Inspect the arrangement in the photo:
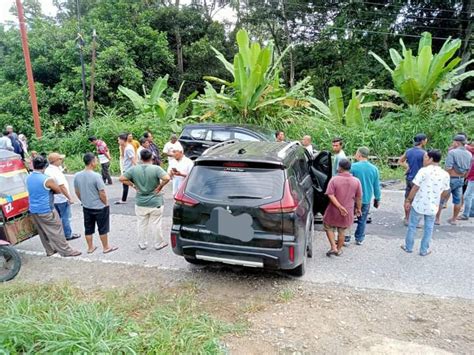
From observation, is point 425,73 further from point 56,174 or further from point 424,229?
point 56,174

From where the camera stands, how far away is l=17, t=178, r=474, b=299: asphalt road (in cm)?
448

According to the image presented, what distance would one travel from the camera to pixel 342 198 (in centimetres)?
493

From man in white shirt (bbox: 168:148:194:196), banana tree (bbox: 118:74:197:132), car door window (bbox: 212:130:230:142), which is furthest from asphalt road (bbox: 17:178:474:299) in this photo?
banana tree (bbox: 118:74:197:132)

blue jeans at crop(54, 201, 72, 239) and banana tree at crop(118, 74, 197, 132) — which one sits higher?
banana tree at crop(118, 74, 197, 132)

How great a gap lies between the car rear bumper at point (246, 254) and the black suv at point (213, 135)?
550cm

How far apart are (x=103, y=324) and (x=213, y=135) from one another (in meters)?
7.15

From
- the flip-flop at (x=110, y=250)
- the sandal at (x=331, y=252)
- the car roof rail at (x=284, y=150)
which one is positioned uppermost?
the car roof rail at (x=284, y=150)

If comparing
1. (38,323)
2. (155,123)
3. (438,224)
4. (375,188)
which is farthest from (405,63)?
(38,323)

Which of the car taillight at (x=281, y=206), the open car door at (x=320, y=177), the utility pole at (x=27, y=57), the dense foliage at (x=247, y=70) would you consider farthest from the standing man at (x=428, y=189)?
the utility pole at (x=27, y=57)

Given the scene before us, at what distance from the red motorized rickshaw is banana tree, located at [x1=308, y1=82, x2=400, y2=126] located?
947cm

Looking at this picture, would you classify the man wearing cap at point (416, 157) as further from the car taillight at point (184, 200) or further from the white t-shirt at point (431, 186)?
the car taillight at point (184, 200)

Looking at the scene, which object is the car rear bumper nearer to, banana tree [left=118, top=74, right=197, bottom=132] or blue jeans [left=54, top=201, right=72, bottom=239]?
blue jeans [left=54, top=201, right=72, bottom=239]

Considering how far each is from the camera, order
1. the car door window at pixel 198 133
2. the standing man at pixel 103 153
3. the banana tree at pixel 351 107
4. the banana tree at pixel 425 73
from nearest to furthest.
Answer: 1. the standing man at pixel 103 153
2. the car door window at pixel 198 133
3. the banana tree at pixel 425 73
4. the banana tree at pixel 351 107

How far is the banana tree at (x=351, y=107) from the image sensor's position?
37.5 ft
